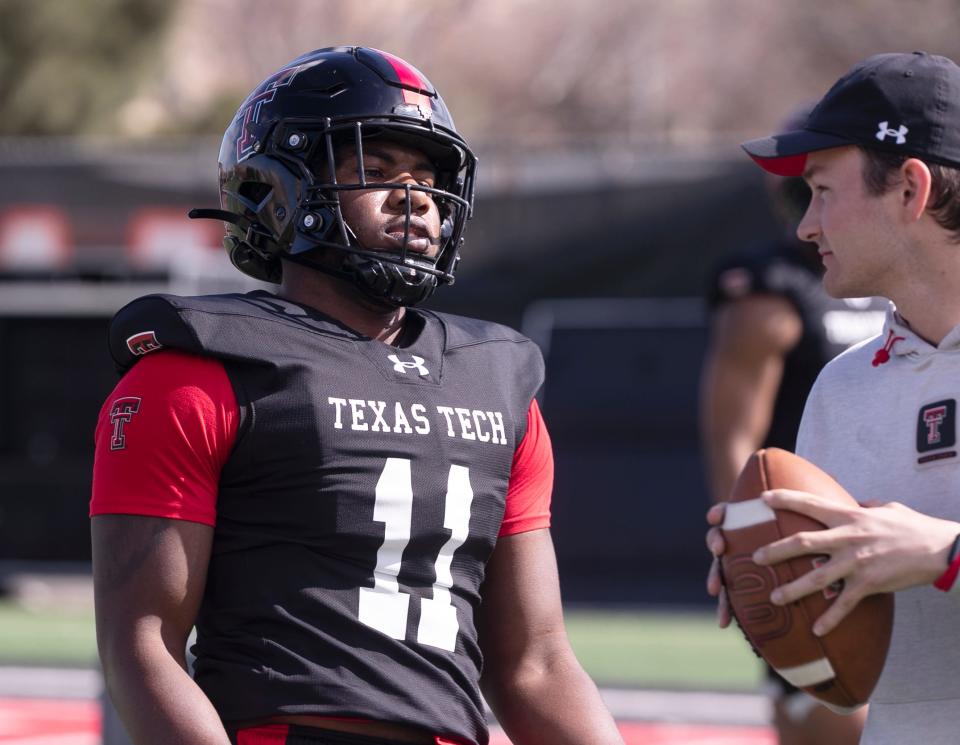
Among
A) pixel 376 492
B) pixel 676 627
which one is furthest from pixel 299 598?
pixel 676 627

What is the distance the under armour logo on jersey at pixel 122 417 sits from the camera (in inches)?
94.0

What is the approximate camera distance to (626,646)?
8.73m

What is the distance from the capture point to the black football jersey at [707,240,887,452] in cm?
447

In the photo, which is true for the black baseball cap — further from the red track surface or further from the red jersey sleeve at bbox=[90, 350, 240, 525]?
the red track surface

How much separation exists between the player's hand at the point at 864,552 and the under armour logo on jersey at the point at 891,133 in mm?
599

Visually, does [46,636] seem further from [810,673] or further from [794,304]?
[810,673]

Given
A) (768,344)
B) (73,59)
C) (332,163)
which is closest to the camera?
(332,163)

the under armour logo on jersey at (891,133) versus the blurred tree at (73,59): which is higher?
the under armour logo on jersey at (891,133)

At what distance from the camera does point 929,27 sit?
30.9m

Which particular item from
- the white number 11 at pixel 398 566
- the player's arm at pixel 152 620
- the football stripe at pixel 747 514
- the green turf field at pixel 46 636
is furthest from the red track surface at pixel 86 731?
the player's arm at pixel 152 620

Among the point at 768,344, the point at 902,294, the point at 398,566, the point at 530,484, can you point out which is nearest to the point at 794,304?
the point at 768,344

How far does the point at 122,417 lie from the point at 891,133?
1.26 m

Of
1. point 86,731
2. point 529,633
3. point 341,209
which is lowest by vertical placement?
point 86,731

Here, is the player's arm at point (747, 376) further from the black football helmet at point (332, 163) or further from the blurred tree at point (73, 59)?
the blurred tree at point (73, 59)
